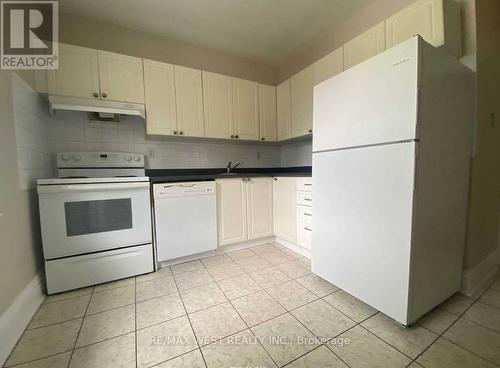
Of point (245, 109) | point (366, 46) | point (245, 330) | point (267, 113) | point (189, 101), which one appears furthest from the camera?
point (267, 113)

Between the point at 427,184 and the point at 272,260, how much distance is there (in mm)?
1505

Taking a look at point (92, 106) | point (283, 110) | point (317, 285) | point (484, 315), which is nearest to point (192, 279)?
point (317, 285)

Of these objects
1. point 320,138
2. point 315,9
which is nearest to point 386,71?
point 320,138

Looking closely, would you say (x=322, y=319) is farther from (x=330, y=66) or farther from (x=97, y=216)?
(x=330, y=66)

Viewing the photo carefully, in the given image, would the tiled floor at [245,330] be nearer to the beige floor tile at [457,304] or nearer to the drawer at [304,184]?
the beige floor tile at [457,304]

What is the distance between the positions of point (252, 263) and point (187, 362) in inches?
46.2

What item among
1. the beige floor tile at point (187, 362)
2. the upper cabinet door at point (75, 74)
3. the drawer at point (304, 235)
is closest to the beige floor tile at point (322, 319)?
the beige floor tile at point (187, 362)

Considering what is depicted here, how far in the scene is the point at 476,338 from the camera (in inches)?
45.1

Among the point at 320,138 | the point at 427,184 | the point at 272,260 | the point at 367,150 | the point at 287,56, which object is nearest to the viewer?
the point at 427,184

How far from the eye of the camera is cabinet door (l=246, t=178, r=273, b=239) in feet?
8.31

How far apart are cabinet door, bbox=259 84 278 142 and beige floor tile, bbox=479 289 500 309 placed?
7.90 feet

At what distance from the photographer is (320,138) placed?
1.65m

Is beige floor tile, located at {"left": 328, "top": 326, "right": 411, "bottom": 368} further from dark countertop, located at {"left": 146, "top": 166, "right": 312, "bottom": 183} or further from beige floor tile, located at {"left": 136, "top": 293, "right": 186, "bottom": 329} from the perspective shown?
dark countertop, located at {"left": 146, "top": 166, "right": 312, "bottom": 183}

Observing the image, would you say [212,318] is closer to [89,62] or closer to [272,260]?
[272,260]
